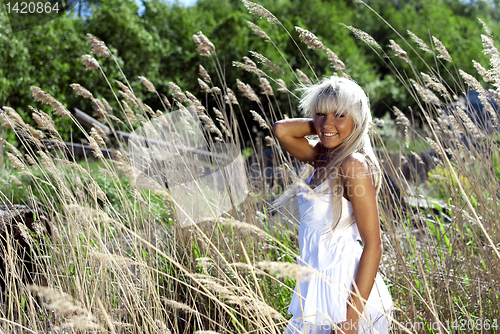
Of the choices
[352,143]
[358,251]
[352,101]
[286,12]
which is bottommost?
[358,251]

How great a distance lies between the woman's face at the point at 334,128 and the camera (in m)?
1.36

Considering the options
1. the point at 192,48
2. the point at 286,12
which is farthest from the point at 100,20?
the point at 286,12

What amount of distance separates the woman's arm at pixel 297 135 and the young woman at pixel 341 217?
173mm

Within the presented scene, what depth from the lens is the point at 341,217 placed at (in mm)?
1386

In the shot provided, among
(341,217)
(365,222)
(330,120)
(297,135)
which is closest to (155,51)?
(297,135)

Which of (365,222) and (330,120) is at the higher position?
(330,120)

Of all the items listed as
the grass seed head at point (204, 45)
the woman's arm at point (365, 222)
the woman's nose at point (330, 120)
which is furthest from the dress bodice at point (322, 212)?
the grass seed head at point (204, 45)

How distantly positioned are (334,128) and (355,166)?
17cm

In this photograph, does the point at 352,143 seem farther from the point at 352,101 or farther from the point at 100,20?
the point at 100,20

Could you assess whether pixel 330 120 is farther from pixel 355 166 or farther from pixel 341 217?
pixel 341 217

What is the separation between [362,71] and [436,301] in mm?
9155

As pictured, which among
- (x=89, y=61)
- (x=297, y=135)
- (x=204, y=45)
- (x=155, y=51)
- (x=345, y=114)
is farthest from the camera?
(x=155, y=51)

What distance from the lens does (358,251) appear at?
1414 millimetres

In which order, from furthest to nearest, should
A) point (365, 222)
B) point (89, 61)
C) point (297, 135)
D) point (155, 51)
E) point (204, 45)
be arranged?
point (155, 51), point (204, 45), point (89, 61), point (297, 135), point (365, 222)
